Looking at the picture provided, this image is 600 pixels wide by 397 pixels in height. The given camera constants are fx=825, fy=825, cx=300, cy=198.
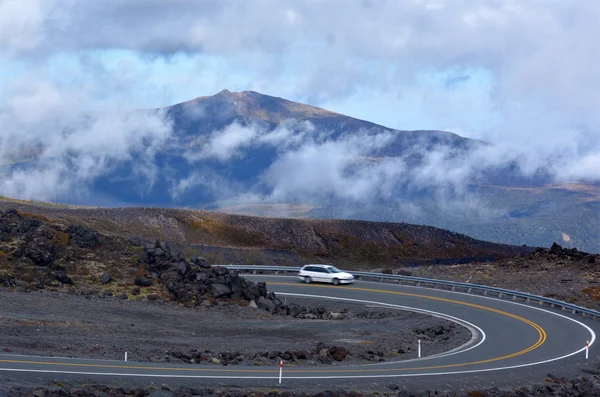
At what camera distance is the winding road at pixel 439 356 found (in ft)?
75.2

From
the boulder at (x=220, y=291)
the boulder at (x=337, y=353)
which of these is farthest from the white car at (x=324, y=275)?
the boulder at (x=337, y=353)

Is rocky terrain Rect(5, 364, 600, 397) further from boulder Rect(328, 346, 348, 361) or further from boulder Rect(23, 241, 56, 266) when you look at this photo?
boulder Rect(23, 241, 56, 266)

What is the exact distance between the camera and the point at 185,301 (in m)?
40.2

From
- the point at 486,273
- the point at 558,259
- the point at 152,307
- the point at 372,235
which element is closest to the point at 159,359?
the point at 152,307

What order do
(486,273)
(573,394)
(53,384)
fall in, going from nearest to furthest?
(53,384), (573,394), (486,273)

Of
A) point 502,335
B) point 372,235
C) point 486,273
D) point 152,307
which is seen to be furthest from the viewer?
point 372,235

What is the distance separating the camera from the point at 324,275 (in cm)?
5028

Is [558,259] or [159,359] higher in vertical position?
[558,259]

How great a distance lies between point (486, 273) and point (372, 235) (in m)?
40.2

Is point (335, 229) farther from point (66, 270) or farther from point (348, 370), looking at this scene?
point (348, 370)

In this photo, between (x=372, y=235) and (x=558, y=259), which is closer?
(x=558, y=259)

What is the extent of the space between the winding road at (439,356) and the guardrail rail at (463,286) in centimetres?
68

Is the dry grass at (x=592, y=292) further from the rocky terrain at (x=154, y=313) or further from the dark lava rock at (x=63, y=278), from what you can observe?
the dark lava rock at (x=63, y=278)

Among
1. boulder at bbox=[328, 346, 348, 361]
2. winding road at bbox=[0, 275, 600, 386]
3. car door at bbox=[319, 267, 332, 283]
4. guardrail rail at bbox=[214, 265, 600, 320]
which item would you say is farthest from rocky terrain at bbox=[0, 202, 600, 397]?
car door at bbox=[319, 267, 332, 283]
